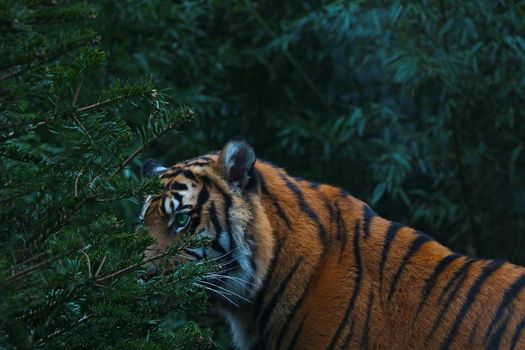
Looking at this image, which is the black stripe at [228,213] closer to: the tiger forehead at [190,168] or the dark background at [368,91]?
the tiger forehead at [190,168]

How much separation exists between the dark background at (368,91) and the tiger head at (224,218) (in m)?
2.40

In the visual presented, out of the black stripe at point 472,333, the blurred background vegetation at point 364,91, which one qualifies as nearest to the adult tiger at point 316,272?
the black stripe at point 472,333

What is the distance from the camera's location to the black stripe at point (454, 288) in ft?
10.7

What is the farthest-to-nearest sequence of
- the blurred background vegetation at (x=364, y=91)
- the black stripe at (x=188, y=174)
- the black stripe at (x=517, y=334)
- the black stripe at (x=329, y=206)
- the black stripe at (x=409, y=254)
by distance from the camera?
the blurred background vegetation at (x=364, y=91) < the black stripe at (x=329, y=206) < the black stripe at (x=188, y=174) < the black stripe at (x=409, y=254) < the black stripe at (x=517, y=334)

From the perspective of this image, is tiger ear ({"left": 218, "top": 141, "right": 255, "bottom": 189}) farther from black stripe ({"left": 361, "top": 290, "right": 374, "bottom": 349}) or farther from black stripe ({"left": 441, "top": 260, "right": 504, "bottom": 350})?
black stripe ({"left": 441, "top": 260, "right": 504, "bottom": 350})

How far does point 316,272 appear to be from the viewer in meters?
3.45

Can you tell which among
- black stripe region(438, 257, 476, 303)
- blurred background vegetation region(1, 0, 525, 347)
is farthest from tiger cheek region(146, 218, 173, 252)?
blurred background vegetation region(1, 0, 525, 347)

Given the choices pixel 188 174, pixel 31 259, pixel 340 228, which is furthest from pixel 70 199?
pixel 340 228

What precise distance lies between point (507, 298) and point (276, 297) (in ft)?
2.73

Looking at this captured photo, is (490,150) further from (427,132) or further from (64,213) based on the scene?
(64,213)

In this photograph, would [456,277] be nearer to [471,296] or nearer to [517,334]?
[471,296]

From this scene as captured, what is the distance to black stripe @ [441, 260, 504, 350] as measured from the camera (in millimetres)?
3223

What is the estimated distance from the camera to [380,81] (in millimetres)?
7098

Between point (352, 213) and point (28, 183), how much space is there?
5.73 feet
